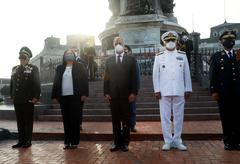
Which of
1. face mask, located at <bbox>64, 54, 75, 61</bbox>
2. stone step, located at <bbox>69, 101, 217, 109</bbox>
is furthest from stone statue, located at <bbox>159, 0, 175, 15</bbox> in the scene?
face mask, located at <bbox>64, 54, 75, 61</bbox>

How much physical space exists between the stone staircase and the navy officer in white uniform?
4.05 metres

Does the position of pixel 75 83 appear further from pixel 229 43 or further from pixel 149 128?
pixel 229 43

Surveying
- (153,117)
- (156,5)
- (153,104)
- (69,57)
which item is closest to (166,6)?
(156,5)

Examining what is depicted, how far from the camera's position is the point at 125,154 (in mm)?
6883

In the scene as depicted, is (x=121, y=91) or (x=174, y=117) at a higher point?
(x=121, y=91)

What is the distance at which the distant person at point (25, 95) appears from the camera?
810 centimetres

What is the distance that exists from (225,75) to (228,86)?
0.21 m

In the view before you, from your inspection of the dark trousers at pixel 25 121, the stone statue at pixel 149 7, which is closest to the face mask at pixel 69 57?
the dark trousers at pixel 25 121

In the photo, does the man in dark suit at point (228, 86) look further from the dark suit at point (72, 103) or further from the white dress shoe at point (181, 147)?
the dark suit at point (72, 103)

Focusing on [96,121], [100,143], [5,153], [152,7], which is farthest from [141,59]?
[5,153]

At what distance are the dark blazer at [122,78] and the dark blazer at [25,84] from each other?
5.44ft

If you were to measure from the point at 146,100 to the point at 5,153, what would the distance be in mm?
6381

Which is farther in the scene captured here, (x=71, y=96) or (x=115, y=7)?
(x=115, y=7)

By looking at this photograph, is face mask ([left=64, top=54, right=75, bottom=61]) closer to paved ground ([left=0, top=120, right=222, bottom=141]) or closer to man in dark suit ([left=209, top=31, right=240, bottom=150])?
paved ground ([left=0, top=120, right=222, bottom=141])
